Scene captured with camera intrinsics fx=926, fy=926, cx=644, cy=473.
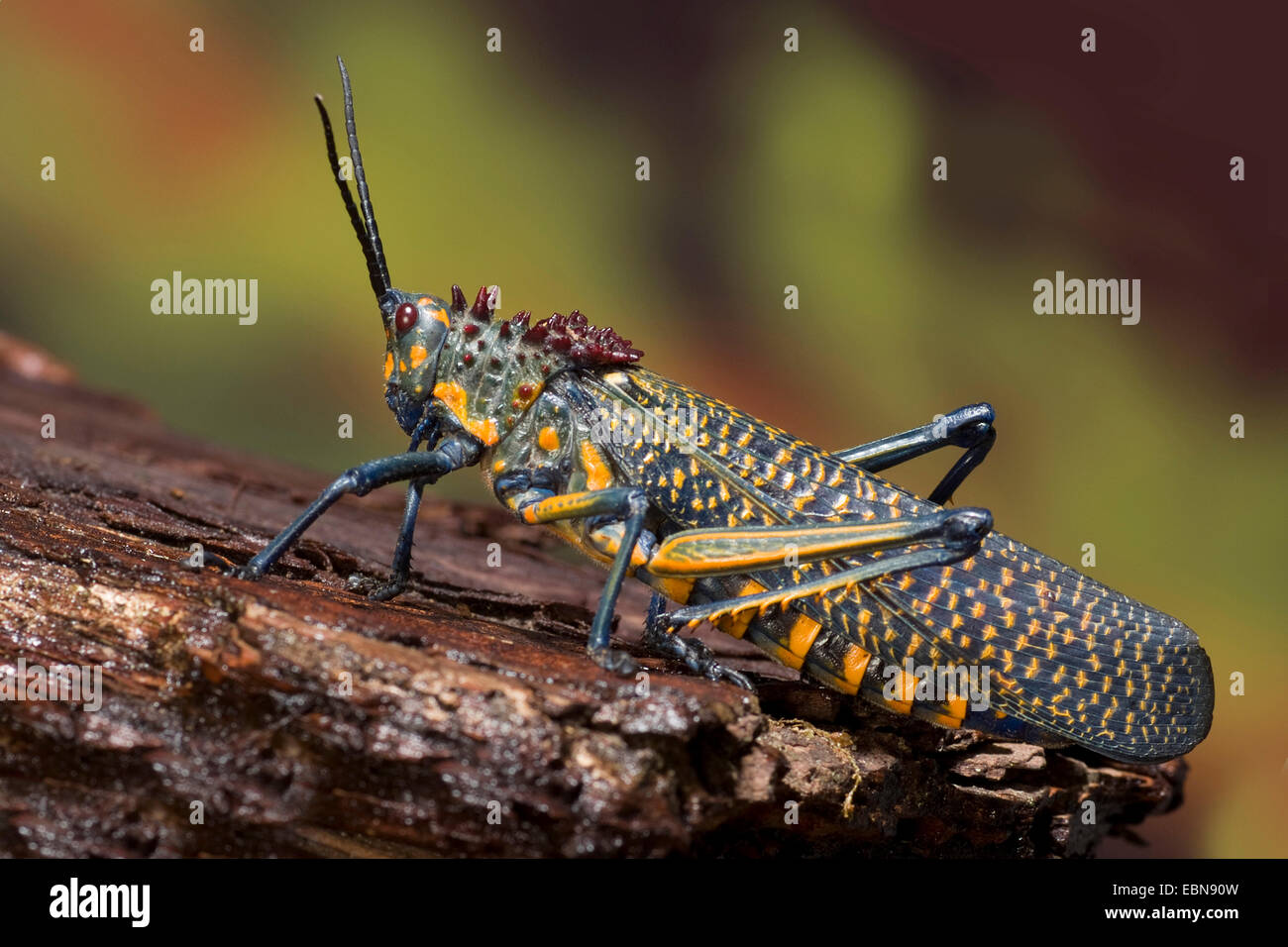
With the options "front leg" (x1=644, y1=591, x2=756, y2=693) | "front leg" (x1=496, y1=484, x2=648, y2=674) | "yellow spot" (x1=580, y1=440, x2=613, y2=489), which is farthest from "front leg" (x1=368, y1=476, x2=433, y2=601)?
"front leg" (x1=644, y1=591, x2=756, y2=693)

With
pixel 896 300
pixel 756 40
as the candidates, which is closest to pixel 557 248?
pixel 756 40

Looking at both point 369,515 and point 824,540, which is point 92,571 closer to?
point 824,540

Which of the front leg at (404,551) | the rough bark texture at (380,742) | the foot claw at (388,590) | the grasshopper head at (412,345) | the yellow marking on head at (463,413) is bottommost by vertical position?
the rough bark texture at (380,742)

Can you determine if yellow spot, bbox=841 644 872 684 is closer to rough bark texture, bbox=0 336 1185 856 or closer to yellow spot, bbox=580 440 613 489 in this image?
rough bark texture, bbox=0 336 1185 856

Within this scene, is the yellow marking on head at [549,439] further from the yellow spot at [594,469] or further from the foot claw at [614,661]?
the foot claw at [614,661]

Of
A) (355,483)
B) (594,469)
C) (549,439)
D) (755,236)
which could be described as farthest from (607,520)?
(755,236)

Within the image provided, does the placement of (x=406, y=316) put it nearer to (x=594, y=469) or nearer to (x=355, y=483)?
(x=355, y=483)

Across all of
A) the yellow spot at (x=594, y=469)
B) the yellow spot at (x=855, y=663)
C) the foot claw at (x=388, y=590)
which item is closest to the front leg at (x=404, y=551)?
the foot claw at (x=388, y=590)
